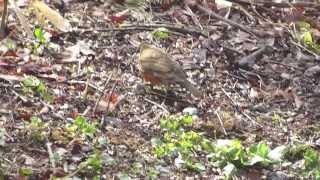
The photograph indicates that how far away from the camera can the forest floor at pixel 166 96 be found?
4324 millimetres

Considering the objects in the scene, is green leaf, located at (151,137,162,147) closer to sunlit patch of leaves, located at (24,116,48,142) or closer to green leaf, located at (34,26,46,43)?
sunlit patch of leaves, located at (24,116,48,142)

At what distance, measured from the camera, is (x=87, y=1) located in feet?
20.6

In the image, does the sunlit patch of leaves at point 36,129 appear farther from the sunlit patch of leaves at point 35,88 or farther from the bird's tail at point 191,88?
the bird's tail at point 191,88

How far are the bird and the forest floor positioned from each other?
0.09 m

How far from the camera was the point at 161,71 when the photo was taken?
5199 millimetres

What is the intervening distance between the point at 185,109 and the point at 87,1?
5.37ft

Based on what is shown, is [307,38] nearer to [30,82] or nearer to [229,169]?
[229,169]

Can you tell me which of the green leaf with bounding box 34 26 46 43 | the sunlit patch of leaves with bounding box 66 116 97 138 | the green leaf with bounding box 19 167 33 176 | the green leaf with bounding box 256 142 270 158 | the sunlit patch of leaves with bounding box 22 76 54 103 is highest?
the green leaf with bounding box 34 26 46 43

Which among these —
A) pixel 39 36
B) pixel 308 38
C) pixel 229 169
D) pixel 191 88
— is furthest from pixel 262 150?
pixel 308 38

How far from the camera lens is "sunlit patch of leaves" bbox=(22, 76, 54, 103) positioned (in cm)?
479

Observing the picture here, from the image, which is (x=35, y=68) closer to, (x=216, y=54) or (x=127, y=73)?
(x=127, y=73)

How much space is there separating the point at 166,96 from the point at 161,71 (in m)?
0.18

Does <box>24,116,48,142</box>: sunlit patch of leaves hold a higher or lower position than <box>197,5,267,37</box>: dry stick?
lower

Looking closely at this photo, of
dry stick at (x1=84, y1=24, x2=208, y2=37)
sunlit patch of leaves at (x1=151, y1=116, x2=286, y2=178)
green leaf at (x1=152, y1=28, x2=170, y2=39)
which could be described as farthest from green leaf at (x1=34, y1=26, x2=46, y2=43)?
sunlit patch of leaves at (x1=151, y1=116, x2=286, y2=178)
